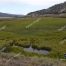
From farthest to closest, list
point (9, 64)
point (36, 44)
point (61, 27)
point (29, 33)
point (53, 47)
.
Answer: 1. point (61, 27)
2. point (29, 33)
3. point (36, 44)
4. point (53, 47)
5. point (9, 64)

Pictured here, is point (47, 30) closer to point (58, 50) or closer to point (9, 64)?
point (58, 50)

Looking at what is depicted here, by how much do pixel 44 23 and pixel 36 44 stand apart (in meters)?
41.2

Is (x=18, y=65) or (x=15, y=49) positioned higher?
(x=18, y=65)

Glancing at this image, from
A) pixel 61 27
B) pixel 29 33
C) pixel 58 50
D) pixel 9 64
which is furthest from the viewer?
pixel 61 27

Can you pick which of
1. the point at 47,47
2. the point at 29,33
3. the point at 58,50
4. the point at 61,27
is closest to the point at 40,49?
the point at 47,47

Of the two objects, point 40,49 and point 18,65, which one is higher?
point 18,65

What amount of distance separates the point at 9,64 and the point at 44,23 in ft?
292

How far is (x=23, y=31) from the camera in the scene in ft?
336

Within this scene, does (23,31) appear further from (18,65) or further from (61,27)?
(18,65)

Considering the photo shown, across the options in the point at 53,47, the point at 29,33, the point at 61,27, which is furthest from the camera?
the point at 61,27

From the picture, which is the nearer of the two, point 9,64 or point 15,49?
point 9,64

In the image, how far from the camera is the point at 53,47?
6412 centimetres

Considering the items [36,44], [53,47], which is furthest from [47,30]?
[53,47]

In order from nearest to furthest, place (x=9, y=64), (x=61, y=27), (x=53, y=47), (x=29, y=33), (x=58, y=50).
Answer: (x=9, y=64)
(x=58, y=50)
(x=53, y=47)
(x=29, y=33)
(x=61, y=27)
